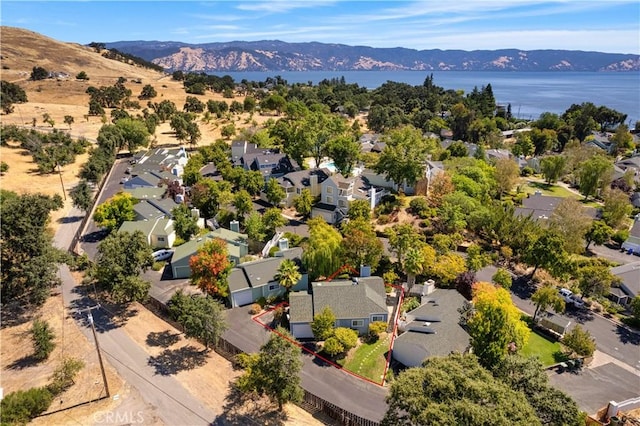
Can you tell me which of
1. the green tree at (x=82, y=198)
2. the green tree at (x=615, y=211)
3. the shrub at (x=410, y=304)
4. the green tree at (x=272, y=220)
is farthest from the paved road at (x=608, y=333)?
the green tree at (x=82, y=198)

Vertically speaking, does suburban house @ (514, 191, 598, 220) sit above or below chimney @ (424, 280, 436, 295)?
above

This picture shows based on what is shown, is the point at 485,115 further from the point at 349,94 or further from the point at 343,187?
the point at 343,187

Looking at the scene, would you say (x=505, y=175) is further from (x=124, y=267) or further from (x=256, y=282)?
(x=124, y=267)

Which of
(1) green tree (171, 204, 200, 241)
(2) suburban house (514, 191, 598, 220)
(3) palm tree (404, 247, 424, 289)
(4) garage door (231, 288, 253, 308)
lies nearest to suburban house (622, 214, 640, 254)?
(2) suburban house (514, 191, 598, 220)

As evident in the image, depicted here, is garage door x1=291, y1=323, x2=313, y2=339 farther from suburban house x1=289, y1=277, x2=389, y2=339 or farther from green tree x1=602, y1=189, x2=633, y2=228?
green tree x1=602, y1=189, x2=633, y2=228

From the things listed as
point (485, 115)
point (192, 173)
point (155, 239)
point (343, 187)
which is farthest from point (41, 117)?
point (485, 115)

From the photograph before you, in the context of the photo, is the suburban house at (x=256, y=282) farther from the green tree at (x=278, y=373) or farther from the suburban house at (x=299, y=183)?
the suburban house at (x=299, y=183)
